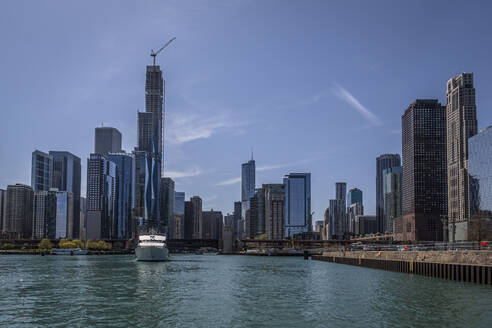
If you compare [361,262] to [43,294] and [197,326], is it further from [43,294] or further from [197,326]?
[197,326]

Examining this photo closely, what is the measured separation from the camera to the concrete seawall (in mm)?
67750

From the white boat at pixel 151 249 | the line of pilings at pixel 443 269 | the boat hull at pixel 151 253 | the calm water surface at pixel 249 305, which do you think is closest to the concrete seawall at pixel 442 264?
the line of pilings at pixel 443 269

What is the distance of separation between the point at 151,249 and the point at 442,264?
107854mm

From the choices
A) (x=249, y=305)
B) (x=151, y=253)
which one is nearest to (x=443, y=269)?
(x=249, y=305)

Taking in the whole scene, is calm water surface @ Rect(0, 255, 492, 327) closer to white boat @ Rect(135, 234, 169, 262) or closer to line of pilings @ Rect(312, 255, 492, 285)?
line of pilings @ Rect(312, 255, 492, 285)

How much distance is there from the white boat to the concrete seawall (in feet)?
237

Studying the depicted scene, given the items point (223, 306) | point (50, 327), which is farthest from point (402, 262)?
point (50, 327)

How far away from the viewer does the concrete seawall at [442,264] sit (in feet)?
222

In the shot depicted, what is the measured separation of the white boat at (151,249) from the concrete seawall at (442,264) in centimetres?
7219

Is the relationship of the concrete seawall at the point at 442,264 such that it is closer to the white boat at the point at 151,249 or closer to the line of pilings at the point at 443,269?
the line of pilings at the point at 443,269

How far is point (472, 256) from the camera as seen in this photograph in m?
71.4

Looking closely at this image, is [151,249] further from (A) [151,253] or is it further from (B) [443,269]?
(B) [443,269]

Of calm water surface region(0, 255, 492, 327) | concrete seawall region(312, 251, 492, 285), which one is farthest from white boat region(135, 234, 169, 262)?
calm water surface region(0, 255, 492, 327)

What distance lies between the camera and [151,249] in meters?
→ 168
